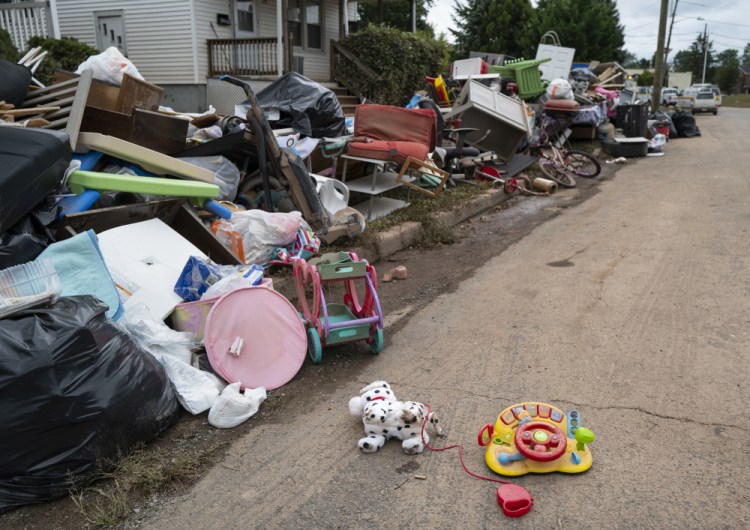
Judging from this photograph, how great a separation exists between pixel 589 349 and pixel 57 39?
1280cm

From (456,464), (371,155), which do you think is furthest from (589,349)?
(371,155)

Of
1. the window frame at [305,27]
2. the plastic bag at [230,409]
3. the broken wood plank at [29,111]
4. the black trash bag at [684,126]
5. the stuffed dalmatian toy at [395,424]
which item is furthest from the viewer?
the black trash bag at [684,126]

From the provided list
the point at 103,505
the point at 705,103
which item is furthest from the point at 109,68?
the point at 705,103

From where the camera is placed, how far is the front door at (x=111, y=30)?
15.9 meters

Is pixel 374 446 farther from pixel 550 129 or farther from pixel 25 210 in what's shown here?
pixel 550 129

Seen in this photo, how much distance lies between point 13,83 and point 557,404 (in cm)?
519

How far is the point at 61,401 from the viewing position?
2.60 metres

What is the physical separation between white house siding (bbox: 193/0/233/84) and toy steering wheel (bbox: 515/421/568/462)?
1436 centimetres

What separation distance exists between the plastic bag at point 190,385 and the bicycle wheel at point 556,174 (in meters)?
8.57

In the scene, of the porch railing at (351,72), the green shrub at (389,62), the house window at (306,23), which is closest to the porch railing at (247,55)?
the porch railing at (351,72)

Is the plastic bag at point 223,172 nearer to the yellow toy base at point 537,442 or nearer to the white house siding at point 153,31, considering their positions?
Result: the yellow toy base at point 537,442

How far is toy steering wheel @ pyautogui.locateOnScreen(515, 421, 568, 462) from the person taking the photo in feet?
8.55

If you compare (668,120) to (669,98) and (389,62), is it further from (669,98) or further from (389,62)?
(669,98)

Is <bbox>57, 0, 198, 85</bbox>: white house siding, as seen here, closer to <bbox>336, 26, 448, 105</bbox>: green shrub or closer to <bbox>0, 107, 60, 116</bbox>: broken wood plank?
<bbox>336, 26, 448, 105</bbox>: green shrub
